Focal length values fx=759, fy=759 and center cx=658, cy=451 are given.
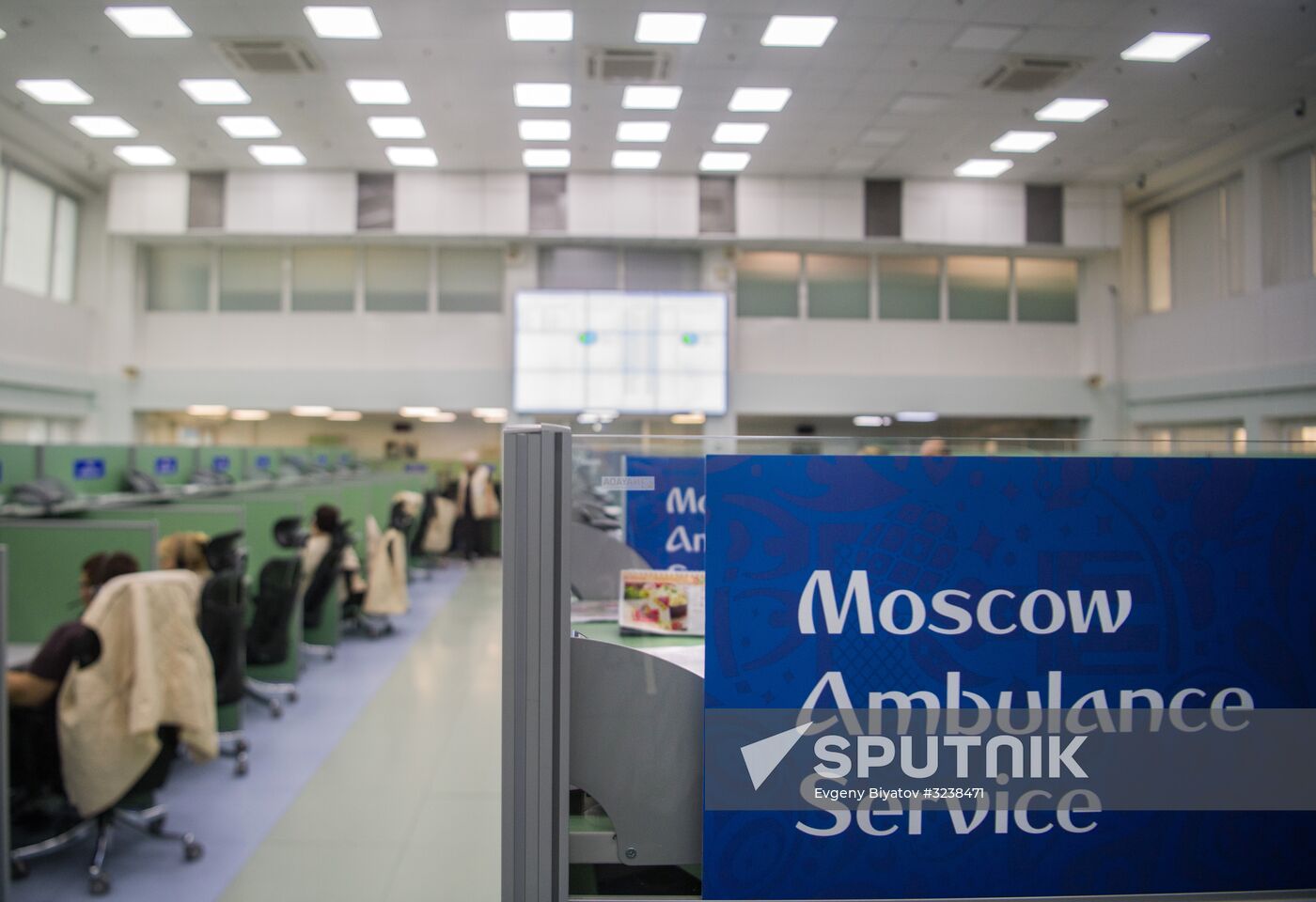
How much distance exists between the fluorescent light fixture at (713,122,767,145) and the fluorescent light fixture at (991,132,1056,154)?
300cm

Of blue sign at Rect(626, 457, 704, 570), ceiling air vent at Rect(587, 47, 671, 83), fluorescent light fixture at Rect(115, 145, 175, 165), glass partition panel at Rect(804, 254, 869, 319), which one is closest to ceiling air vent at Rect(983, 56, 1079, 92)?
ceiling air vent at Rect(587, 47, 671, 83)

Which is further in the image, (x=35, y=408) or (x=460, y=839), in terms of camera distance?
(x=35, y=408)

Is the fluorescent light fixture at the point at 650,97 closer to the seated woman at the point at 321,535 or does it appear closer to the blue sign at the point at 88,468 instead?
the seated woman at the point at 321,535

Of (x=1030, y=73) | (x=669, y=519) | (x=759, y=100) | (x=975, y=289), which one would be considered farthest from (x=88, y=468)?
(x=975, y=289)

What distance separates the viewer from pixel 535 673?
131 cm

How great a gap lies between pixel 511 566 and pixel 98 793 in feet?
8.01

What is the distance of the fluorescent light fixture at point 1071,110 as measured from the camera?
8352 mm

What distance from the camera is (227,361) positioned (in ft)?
36.9

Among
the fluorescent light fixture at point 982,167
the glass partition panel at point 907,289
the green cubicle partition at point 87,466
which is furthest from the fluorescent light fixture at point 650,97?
the green cubicle partition at point 87,466

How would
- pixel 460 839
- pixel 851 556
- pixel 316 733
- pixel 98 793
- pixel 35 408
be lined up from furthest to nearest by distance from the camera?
pixel 35 408, pixel 316 733, pixel 460 839, pixel 98 793, pixel 851 556

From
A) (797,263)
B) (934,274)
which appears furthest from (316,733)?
(934,274)

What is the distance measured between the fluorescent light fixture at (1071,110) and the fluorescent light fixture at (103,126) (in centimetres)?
1079

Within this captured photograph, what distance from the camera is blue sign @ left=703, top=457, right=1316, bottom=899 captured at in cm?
128

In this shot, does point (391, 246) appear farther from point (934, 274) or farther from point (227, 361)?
point (934, 274)
